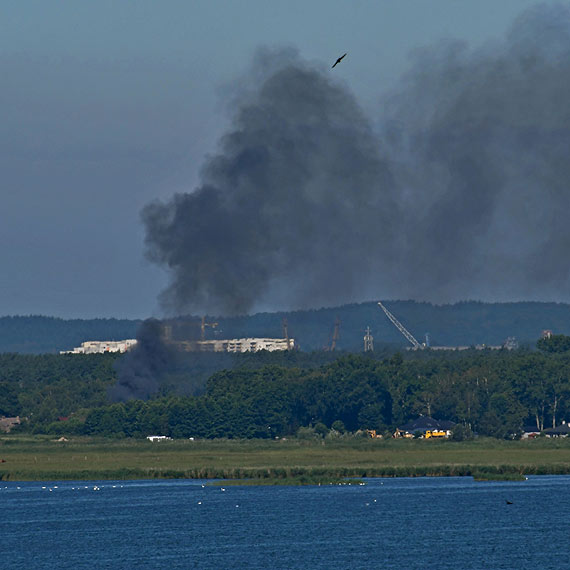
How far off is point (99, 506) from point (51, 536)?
21426mm

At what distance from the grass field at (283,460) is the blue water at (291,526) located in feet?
18.0

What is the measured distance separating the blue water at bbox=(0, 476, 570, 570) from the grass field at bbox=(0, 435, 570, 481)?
5.47 meters

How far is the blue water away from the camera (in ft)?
286

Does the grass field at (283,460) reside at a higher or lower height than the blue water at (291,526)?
higher

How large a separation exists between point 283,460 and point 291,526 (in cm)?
6070

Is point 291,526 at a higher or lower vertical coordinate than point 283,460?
lower

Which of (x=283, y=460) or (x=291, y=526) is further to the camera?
(x=283, y=460)

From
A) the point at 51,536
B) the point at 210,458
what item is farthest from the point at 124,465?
the point at 51,536

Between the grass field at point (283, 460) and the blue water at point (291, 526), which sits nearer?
the blue water at point (291, 526)

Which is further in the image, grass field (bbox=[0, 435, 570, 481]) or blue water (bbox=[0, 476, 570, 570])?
grass field (bbox=[0, 435, 570, 481])

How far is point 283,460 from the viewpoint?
541 ft

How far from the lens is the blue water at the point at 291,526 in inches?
3438

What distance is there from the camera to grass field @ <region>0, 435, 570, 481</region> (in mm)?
147000

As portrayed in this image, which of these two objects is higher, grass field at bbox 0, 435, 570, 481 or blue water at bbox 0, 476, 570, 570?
grass field at bbox 0, 435, 570, 481
